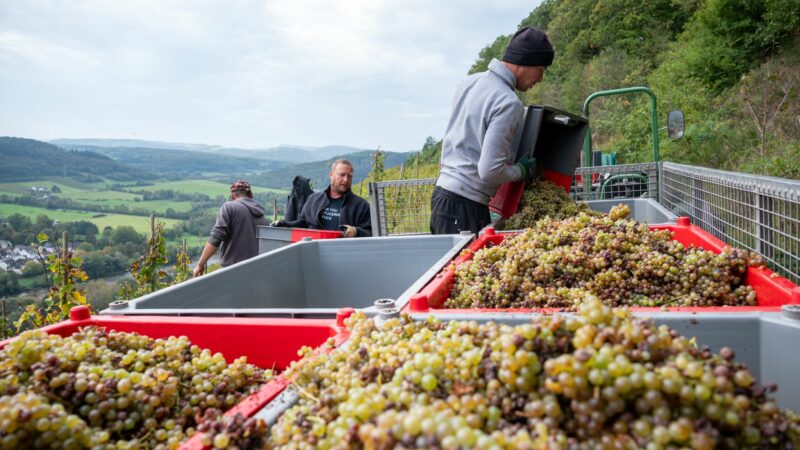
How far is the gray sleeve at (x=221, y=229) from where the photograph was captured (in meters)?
5.39

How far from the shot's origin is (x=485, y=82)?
9.98 ft

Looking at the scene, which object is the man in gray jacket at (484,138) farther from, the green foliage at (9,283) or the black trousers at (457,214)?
the green foliage at (9,283)

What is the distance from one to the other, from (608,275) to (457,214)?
1494 millimetres

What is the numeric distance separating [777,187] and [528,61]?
1754mm

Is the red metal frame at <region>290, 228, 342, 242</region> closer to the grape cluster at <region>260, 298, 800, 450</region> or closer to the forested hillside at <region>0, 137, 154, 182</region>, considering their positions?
the grape cluster at <region>260, 298, 800, 450</region>

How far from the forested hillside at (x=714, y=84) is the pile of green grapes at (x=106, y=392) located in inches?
456

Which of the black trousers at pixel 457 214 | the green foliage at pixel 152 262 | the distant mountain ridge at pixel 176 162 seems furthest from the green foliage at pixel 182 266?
the distant mountain ridge at pixel 176 162

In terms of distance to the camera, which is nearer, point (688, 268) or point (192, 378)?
point (192, 378)

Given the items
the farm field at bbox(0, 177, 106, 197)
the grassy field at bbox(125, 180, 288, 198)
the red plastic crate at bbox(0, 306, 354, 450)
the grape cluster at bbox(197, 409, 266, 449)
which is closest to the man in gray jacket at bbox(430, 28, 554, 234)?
the red plastic crate at bbox(0, 306, 354, 450)

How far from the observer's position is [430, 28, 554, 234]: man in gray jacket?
9.39ft

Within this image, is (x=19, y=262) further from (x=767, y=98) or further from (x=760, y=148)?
(x=767, y=98)

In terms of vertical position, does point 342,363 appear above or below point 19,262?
above

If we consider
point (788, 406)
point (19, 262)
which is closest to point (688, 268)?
point (788, 406)

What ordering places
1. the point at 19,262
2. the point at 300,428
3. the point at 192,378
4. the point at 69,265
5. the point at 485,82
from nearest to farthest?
the point at 300,428 < the point at 192,378 < the point at 485,82 < the point at 69,265 < the point at 19,262
